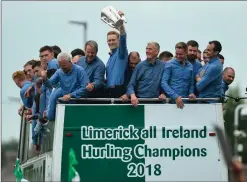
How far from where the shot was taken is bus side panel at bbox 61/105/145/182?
49.7ft

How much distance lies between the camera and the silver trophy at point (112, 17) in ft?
51.6

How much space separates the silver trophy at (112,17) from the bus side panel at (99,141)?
3.88 feet

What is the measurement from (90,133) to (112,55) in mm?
1624

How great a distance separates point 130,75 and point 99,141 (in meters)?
1.57

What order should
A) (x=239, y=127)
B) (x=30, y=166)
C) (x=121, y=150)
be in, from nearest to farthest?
1. (x=121, y=150)
2. (x=30, y=166)
3. (x=239, y=127)

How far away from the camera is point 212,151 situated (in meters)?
15.3

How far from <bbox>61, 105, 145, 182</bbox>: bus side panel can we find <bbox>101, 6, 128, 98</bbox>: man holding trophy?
745 mm

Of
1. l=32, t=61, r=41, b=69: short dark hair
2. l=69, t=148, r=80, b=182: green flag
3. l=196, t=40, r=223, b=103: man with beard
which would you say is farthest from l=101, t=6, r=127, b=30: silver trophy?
l=32, t=61, r=41, b=69: short dark hair

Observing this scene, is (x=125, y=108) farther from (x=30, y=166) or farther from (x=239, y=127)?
(x=239, y=127)

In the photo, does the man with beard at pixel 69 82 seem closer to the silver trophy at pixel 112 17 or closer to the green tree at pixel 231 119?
the silver trophy at pixel 112 17

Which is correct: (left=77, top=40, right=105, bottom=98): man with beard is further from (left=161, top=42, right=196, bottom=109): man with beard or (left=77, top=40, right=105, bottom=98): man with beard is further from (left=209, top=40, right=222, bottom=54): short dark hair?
(left=209, top=40, right=222, bottom=54): short dark hair

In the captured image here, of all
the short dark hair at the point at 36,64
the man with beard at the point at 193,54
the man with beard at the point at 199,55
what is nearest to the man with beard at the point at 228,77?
the man with beard at the point at 199,55

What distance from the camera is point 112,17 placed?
52.2 ft

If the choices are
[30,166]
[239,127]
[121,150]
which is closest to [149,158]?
[121,150]
